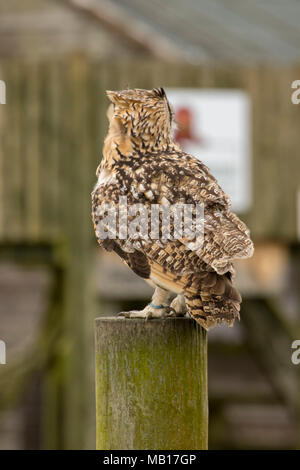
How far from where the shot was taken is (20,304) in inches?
467

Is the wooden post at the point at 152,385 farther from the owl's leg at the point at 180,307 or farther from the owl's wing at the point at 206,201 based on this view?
the owl's wing at the point at 206,201

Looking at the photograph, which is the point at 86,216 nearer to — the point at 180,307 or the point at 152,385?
the point at 180,307

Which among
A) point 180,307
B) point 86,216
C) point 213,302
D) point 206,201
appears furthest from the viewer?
point 86,216

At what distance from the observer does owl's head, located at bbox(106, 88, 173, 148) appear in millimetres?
3823

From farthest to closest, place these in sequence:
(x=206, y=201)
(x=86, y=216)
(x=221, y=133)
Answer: (x=86, y=216), (x=221, y=133), (x=206, y=201)

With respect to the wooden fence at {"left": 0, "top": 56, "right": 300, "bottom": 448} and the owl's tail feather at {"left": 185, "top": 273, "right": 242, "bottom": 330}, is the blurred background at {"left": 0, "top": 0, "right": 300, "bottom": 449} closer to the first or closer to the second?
the wooden fence at {"left": 0, "top": 56, "right": 300, "bottom": 448}

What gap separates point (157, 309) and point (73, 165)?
6376 mm

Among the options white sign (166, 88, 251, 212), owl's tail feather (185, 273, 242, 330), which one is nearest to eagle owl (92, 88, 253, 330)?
owl's tail feather (185, 273, 242, 330)

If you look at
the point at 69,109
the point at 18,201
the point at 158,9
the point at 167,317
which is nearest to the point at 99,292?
the point at 18,201

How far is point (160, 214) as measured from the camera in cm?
362

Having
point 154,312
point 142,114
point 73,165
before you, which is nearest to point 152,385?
point 154,312

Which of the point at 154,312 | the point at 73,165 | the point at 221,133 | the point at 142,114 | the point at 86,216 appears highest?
the point at 221,133

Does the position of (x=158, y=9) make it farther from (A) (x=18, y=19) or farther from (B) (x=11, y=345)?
(B) (x=11, y=345)

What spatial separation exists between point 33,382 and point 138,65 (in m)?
4.09
